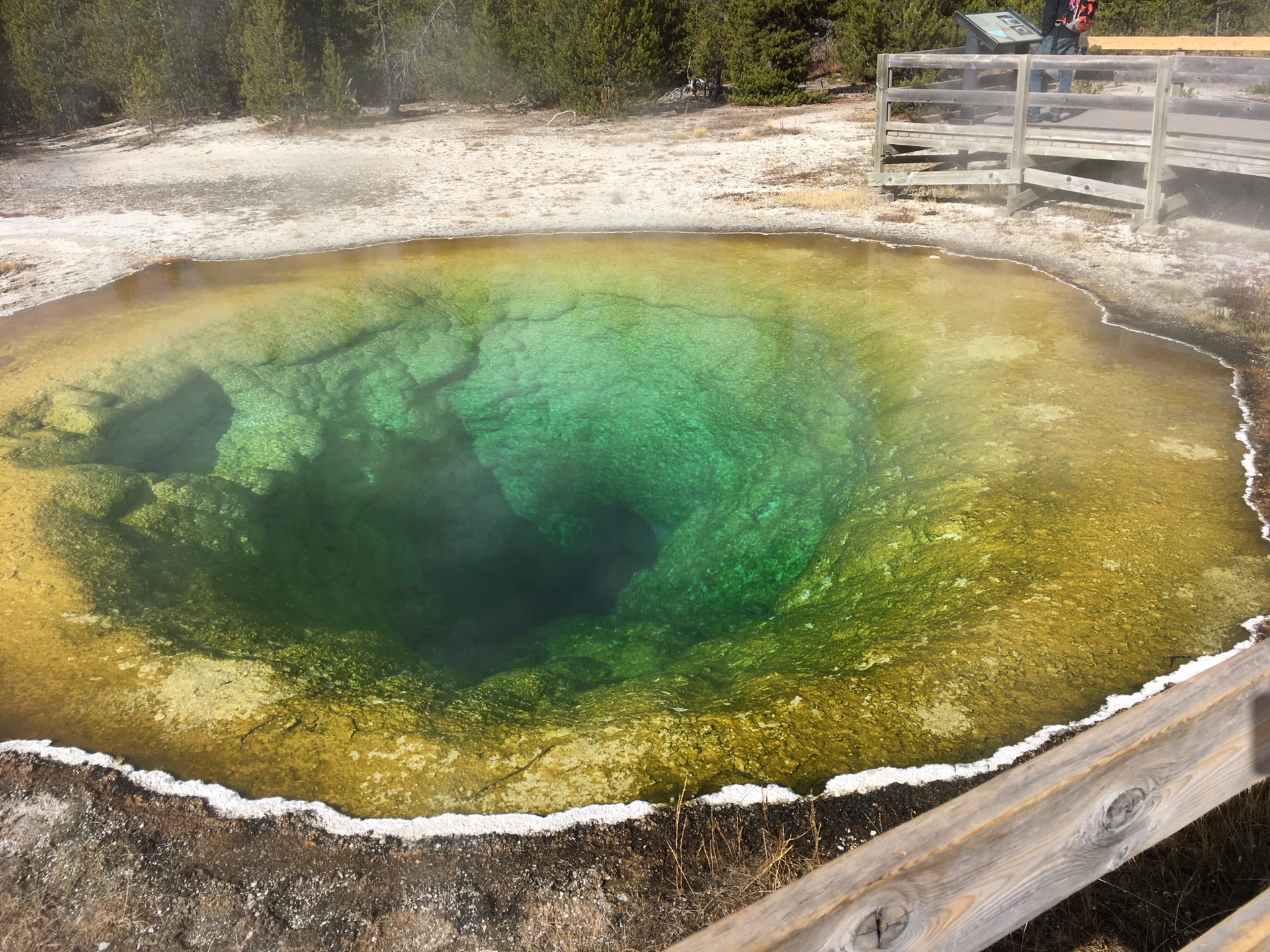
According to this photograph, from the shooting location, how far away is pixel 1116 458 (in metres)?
4.32

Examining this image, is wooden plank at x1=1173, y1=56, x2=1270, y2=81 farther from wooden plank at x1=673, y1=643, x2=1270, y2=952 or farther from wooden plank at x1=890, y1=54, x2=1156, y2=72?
wooden plank at x1=673, y1=643, x2=1270, y2=952

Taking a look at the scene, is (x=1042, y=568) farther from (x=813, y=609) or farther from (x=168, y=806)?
(x=168, y=806)

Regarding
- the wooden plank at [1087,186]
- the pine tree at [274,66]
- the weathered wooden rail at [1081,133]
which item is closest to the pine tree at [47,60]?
the pine tree at [274,66]

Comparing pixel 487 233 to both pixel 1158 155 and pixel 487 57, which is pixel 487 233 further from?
pixel 487 57

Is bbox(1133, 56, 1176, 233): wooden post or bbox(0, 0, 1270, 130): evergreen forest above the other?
bbox(0, 0, 1270, 130): evergreen forest

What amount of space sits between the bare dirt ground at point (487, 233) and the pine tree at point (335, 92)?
Result: 0.58 metres

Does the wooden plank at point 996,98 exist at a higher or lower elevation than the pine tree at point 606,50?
lower

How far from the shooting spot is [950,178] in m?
8.97

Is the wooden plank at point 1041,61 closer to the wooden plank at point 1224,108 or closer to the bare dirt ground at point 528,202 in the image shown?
the wooden plank at point 1224,108

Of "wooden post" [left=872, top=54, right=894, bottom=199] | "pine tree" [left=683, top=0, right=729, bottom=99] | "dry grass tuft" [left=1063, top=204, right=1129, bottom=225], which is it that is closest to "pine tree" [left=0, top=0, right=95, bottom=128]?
"pine tree" [left=683, top=0, right=729, bottom=99]

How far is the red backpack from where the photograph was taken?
352 inches

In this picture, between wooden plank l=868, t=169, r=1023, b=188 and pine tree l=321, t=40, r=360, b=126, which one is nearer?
wooden plank l=868, t=169, r=1023, b=188

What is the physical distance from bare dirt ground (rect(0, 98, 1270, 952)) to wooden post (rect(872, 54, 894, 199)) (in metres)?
0.33

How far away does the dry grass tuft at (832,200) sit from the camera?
9000 mm
